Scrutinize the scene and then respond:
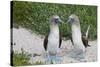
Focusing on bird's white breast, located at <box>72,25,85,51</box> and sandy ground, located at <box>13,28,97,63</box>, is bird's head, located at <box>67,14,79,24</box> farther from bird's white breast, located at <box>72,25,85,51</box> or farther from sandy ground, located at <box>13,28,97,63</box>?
sandy ground, located at <box>13,28,97,63</box>

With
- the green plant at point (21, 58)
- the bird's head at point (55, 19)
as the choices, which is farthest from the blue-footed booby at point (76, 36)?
the green plant at point (21, 58)

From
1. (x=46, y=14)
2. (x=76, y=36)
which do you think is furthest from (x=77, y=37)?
(x=46, y=14)

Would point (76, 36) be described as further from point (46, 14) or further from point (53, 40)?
point (46, 14)

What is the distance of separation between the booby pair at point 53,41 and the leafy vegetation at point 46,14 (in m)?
0.05

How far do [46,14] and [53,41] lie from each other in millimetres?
340

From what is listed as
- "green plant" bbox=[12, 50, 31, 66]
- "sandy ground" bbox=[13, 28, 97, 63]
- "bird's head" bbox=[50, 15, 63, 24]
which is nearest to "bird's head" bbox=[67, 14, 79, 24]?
"bird's head" bbox=[50, 15, 63, 24]

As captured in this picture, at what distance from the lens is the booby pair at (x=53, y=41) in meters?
2.30

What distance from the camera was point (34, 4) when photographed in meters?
2.26

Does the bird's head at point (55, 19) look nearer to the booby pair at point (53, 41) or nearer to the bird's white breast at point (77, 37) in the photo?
the booby pair at point (53, 41)

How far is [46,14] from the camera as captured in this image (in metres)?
2.31

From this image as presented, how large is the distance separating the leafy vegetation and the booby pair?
5 centimetres

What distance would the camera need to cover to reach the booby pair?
230cm
